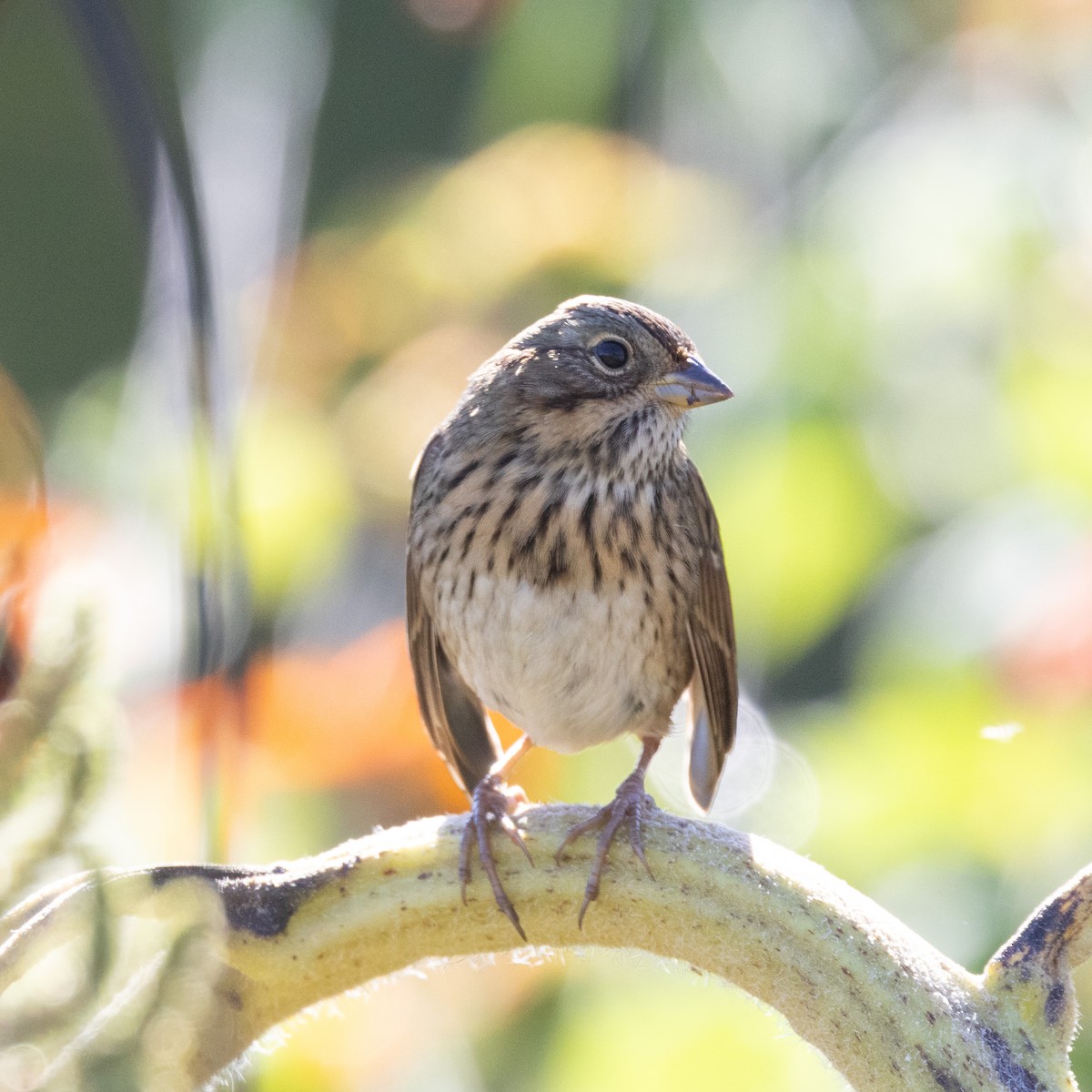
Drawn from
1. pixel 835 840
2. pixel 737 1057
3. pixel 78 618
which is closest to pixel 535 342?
pixel 835 840

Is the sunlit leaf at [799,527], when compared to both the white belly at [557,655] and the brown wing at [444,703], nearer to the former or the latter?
the white belly at [557,655]

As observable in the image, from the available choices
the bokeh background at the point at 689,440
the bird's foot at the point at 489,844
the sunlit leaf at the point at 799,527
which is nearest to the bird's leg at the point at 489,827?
the bird's foot at the point at 489,844

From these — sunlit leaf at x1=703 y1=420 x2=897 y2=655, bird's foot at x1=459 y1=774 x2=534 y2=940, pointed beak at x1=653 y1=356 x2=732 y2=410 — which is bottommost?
sunlit leaf at x1=703 y1=420 x2=897 y2=655

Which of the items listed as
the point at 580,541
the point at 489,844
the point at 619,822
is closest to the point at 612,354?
the point at 580,541

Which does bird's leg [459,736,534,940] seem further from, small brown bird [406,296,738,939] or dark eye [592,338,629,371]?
dark eye [592,338,629,371]

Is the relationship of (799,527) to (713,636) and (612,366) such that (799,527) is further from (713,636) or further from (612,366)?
(612,366)

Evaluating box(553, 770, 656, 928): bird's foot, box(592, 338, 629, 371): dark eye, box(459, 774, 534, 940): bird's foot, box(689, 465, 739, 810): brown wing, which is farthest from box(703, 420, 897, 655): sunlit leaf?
box(459, 774, 534, 940): bird's foot

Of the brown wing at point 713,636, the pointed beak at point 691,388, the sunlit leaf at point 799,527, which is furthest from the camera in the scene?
the sunlit leaf at point 799,527
